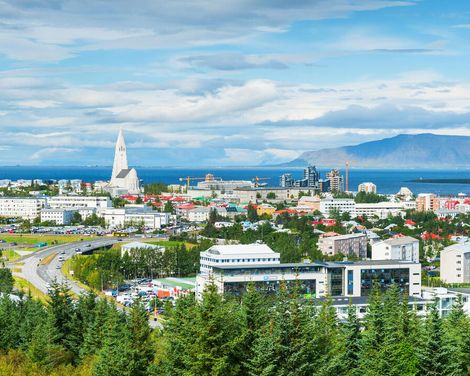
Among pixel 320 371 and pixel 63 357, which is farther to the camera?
pixel 63 357

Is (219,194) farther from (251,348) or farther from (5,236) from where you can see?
(251,348)

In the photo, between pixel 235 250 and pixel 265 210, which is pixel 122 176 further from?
pixel 235 250

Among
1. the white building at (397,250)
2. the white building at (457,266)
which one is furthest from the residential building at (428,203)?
the white building at (457,266)

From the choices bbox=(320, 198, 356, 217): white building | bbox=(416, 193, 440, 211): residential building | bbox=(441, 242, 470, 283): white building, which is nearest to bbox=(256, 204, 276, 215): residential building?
bbox=(320, 198, 356, 217): white building

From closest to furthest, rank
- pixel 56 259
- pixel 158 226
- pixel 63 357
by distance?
pixel 63 357 → pixel 56 259 → pixel 158 226

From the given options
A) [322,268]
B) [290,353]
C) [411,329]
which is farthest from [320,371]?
→ [322,268]

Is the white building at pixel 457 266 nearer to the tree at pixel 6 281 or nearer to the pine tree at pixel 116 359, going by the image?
the tree at pixel 6 281
